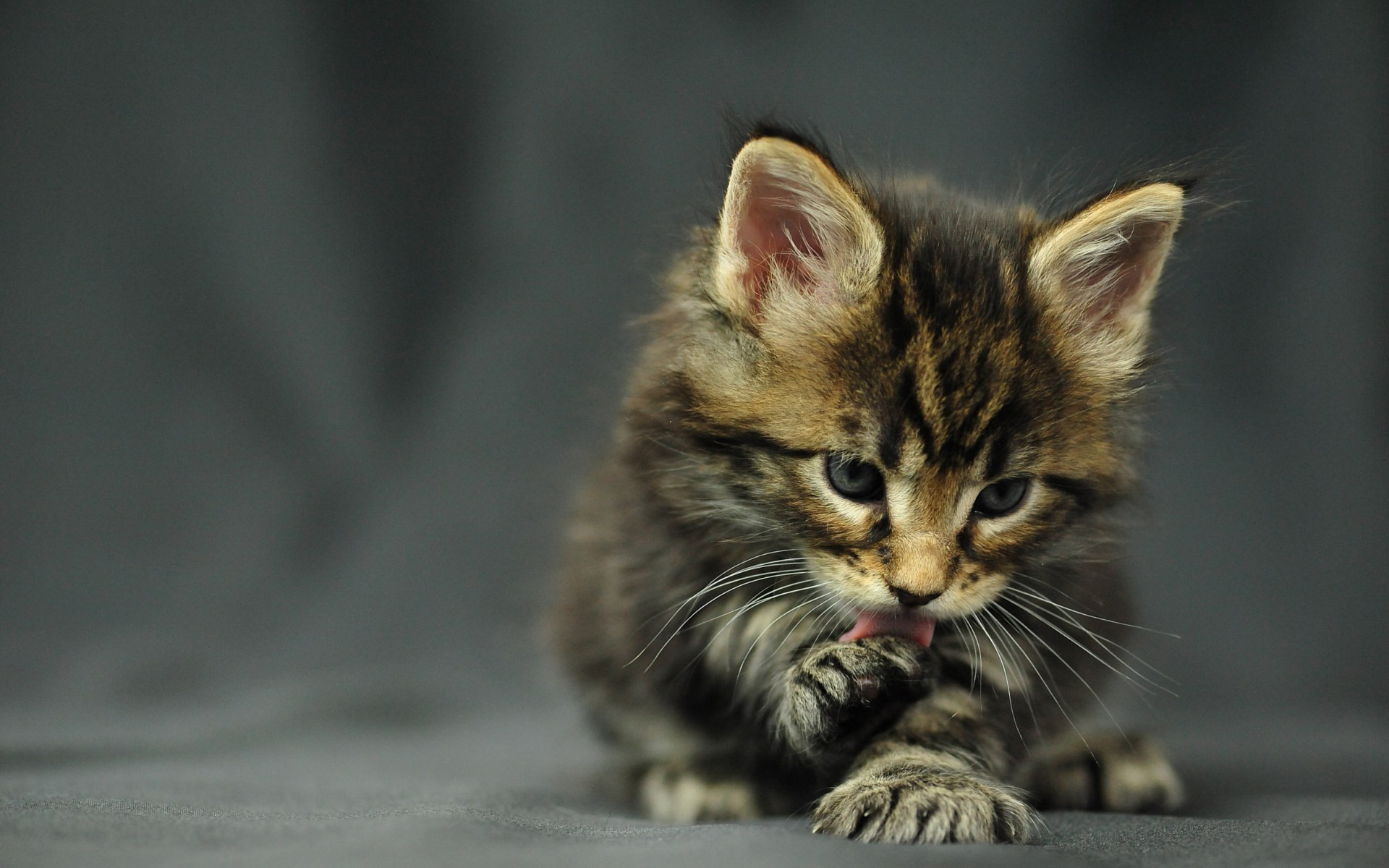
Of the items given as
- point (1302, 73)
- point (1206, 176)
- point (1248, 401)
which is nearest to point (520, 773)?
point (1206, 176)

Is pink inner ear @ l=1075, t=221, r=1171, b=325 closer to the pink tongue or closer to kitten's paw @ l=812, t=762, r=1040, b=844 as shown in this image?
the pink tongue

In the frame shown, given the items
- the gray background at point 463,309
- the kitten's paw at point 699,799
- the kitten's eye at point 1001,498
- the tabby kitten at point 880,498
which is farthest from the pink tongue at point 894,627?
the gray background at point 463,309

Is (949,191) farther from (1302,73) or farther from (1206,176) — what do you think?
(1302,73)

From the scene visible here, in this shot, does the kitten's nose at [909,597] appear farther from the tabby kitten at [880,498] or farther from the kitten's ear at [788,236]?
the kitten's ear at [788,236]

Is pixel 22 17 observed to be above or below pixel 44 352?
above

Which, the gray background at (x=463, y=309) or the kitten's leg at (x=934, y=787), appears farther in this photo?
the gray background at (x=463, y=309)

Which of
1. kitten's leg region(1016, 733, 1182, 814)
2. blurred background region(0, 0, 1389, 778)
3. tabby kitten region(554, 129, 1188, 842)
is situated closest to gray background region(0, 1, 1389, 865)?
blurred background region(0, 0, 1389, 778)
